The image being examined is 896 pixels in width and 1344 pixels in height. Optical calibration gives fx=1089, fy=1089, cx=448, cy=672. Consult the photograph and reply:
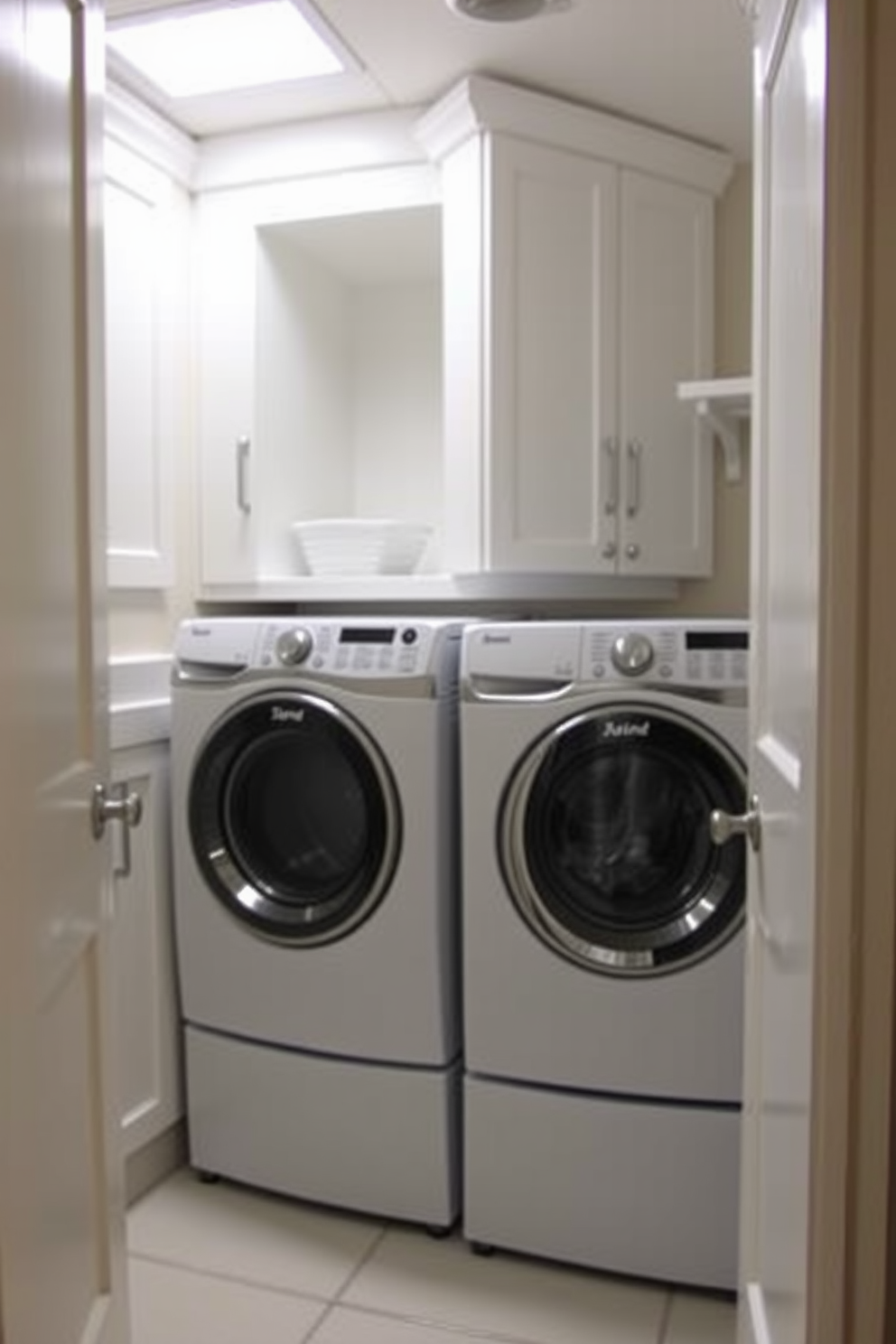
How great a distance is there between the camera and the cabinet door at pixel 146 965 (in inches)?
80.8

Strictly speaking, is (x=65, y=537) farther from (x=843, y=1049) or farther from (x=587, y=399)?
(x=587, y=399)

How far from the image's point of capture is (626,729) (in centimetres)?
180

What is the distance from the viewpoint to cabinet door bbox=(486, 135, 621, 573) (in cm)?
221

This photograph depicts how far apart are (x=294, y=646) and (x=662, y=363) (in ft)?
3.41

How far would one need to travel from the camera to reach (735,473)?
2.45m

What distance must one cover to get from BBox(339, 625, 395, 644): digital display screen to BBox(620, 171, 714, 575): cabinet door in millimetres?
635

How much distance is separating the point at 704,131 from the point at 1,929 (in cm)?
218

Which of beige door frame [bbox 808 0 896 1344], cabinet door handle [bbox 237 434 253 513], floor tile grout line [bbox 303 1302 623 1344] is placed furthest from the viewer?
cabinet door handle [bbox 237 434 253 513]

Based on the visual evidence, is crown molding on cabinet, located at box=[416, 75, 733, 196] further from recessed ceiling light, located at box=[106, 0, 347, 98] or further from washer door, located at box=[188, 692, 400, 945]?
washer door, located at box=[188, 692, 400, 945]

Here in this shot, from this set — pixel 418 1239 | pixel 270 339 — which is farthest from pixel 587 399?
pixel 418 1239

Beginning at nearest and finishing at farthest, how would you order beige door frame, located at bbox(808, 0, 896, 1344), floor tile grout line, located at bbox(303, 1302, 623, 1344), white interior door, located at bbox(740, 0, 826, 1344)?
1. beige door frame, located at bbox(808, 0, 896, 1344)
2. white interior door, located at bbox(740, 0, 826, 1344)
3. floor tile grout line, located at bbox(303, 1302, 623, 1344)

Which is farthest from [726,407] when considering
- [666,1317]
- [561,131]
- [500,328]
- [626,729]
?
[666,1317]

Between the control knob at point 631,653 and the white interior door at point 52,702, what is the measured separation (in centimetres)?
86

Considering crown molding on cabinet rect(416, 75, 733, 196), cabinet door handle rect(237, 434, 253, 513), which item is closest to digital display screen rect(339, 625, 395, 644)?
cabinet door handle rect(237, 434, 253, 513)
